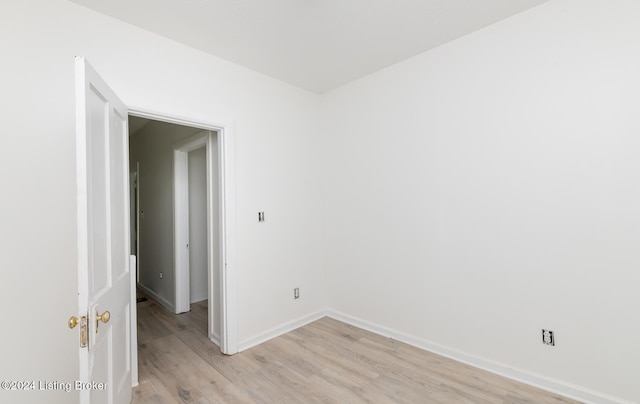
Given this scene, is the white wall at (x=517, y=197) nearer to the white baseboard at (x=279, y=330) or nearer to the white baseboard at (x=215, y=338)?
the white baseboard at (x=279, y=330)

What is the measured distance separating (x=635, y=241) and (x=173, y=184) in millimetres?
4427

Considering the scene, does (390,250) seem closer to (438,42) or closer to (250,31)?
(438,42)

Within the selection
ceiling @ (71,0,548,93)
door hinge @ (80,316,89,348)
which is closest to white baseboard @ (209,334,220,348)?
door hinge @ (80,316,89,348)

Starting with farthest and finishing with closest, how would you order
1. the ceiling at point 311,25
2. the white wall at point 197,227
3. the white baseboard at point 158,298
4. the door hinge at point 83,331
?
the white wall at point 197,227, the white baseboard at point 158,298, the ceiling at point 311,25, the door hinge at point 83,331

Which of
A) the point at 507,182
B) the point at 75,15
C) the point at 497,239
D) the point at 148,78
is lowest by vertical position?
the point at 497,239

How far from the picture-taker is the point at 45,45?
1.80 meters

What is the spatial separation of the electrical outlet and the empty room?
0.01 meters

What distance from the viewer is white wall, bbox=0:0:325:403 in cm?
165

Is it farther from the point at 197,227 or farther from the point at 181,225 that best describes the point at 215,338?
the point at 197,227

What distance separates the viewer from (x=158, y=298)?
430 centimetres

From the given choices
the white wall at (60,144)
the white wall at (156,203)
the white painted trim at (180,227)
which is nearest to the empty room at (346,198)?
the white wall at (60,144)

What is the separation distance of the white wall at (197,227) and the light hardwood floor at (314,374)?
44.3 inches

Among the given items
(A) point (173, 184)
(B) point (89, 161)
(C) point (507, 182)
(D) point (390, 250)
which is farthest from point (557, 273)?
(A) point (173, 184)

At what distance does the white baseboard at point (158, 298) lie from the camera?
3929 millimetres
